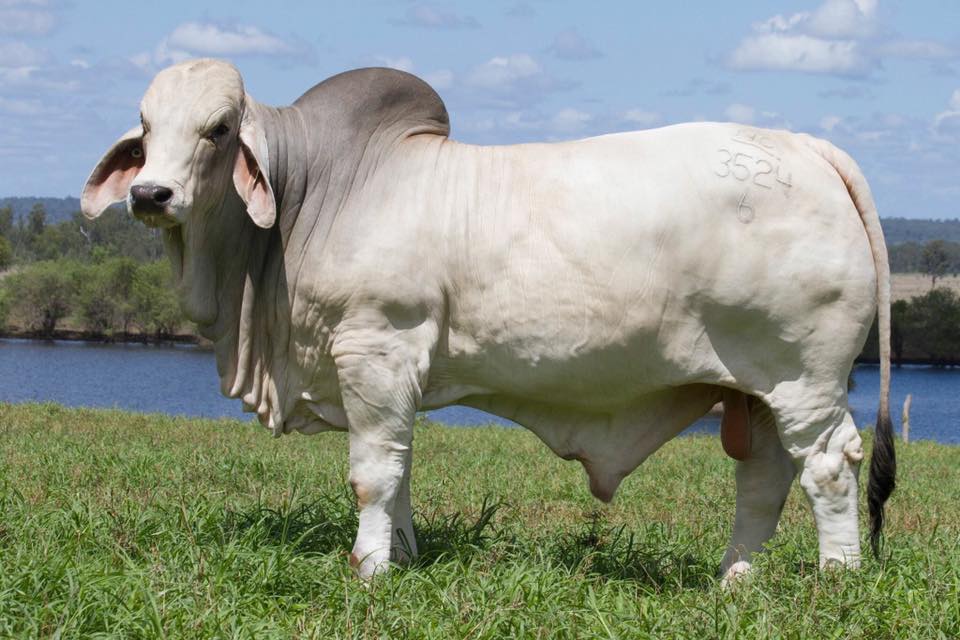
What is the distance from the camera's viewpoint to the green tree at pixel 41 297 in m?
73.7

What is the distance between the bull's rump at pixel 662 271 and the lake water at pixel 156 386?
58.3ft

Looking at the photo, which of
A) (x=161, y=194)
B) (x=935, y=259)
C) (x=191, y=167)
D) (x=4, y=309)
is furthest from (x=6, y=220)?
(x=161, y=194)

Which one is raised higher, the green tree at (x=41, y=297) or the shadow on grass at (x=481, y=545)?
the shadow on grass at (x=481, y=545)

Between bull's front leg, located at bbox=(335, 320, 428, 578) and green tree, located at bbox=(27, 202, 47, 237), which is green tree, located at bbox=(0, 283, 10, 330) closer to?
green tree, located at bbox=(27, 202, 47, 237)

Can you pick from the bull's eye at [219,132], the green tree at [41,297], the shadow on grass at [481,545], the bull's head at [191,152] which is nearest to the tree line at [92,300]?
the green tree at [41,297]

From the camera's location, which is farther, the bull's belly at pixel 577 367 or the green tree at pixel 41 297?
the green tree at pixel 41 297

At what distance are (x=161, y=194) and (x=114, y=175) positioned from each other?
608 mm

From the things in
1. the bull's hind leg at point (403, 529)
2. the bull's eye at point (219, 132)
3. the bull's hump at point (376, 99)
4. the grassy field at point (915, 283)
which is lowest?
the grassy field at point (915, 283)

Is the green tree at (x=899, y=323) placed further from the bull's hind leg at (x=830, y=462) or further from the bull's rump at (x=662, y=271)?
the bull's rump at (x=662, y=271)

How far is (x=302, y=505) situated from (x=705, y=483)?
172 inches

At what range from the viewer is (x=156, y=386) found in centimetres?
4372

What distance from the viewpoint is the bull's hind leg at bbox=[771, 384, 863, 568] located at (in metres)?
4.96

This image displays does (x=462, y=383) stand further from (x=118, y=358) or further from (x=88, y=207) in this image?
(x=118, y=358)

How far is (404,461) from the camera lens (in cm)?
504
